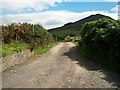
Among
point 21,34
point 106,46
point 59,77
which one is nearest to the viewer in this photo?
point 59,77

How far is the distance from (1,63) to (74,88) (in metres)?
5.30

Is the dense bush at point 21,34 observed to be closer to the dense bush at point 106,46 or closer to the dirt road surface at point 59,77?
the dense bush at point 106,46

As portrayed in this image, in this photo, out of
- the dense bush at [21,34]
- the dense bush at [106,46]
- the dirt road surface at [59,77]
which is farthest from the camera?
the dense bush at [21,34]

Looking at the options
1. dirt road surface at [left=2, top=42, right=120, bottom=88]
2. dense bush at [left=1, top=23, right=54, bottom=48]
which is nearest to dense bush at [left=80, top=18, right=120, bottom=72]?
dirt road surface at [left=2, top=42, right=120, bottom=88]

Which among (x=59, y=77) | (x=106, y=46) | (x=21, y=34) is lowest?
(x=59, y=77)

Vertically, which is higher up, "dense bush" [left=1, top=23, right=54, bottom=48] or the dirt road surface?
"dense bush" [left=1, top=23, right=54, bottom=48]

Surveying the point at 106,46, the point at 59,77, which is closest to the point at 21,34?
the point at 106,46

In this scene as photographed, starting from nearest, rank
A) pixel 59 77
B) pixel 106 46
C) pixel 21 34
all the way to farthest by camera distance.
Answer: pixel 59 77 < pixel 106 46 < pixel 21 34

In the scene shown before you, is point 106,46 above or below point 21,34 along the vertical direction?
below

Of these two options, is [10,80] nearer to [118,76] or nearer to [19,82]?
[19,82]

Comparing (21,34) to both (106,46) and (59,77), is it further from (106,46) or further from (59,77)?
(59,77)

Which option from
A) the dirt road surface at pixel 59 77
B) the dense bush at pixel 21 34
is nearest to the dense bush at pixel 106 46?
the dirt road surface at pixel 59 77

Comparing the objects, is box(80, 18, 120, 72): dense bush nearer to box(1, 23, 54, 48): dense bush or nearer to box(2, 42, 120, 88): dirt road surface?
box(2, 42, 120, 88): dirt road surface

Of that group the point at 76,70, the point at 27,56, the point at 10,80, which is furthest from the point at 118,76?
the point at 27,56
